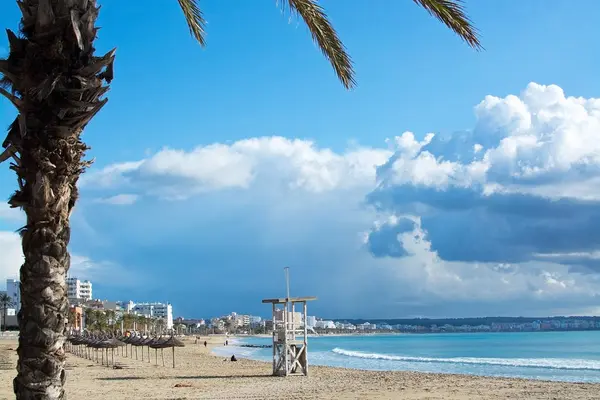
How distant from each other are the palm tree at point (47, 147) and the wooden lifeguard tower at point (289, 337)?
16846 mm

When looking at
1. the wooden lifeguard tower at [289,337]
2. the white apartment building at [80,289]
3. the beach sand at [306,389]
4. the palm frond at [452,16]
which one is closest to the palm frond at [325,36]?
the palm frond at [452,16]

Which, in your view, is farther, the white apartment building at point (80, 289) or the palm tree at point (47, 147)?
the white apartment building at point (80, 289)

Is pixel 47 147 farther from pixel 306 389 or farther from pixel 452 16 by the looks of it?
pixel 306 389

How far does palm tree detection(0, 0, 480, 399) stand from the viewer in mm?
5750

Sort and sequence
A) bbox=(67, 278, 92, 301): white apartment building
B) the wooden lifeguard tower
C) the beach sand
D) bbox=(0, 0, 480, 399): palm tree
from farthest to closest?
1. bbox=(67, 278, 92, 301): white apartment building
2. the wooden lifeguard tower
3. the beach sand
4. bbox=(0, 0, 480, 399): palm tree

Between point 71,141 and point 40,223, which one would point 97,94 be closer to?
point 71,141

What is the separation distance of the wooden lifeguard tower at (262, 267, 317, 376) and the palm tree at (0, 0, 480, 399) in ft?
55.3

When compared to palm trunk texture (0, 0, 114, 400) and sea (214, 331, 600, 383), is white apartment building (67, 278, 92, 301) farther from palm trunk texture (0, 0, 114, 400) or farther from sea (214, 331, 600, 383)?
palm trunk texture (0, 0, 114, 400)

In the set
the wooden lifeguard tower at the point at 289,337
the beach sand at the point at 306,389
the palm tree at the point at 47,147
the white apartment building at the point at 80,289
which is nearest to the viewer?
the palm tree at the point at 47,147

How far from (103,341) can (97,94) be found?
29.9 metres

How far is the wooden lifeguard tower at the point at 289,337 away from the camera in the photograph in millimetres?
22875

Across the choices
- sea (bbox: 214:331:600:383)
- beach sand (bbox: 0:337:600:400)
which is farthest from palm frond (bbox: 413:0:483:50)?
sea (bbox: 214:331:600:383)

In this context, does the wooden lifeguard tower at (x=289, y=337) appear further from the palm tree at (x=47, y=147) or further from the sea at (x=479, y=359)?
the palm tree at (x=47, y=147)

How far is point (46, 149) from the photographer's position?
5.90 m
